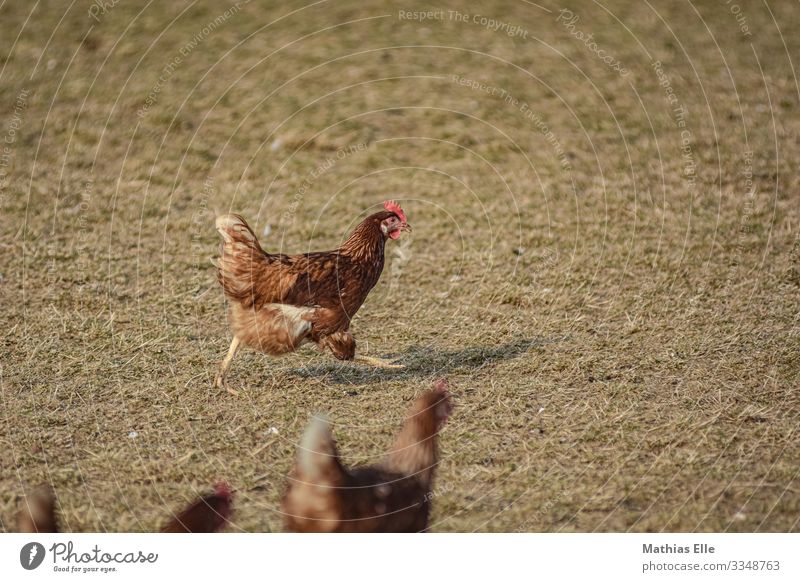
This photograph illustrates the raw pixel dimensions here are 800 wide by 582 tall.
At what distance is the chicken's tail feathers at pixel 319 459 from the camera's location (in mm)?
Result: 4227

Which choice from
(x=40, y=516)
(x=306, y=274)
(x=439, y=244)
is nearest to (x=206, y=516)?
(x=40, y=516)

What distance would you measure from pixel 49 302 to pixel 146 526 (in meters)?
4.04

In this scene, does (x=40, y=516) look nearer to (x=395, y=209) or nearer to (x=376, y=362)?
(x=376, y=362)

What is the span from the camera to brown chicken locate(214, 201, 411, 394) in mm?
6379

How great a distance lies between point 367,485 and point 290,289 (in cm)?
233

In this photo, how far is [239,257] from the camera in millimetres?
6359

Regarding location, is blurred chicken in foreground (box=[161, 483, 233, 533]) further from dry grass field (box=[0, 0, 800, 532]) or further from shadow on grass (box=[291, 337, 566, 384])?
shadow on grass (box=[291, 337, 566, 384])

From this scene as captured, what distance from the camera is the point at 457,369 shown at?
23.9 feet

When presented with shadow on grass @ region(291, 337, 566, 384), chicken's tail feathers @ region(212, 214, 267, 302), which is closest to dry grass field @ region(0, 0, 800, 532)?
shadow on grass @ region(291, 337, 566, 384)

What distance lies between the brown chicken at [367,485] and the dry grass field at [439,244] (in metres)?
0.73

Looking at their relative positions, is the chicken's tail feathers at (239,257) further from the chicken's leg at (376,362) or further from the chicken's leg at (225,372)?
the chicken's leg at (376,362)

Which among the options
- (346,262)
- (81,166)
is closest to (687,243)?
(346,262)

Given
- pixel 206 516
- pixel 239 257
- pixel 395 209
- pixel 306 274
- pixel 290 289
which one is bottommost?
pixel 206 516

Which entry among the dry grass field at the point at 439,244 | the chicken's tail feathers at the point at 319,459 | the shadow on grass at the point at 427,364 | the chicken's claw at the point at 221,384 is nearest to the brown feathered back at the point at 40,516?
the dry grass field at the point at 439,244
